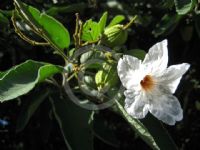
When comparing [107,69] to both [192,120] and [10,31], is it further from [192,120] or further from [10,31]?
[192,120]

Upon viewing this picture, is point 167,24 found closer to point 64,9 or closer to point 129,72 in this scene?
point 64,9

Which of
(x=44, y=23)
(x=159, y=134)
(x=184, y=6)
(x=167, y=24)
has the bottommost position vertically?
(x=159, y=134)

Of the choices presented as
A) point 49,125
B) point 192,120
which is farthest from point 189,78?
point 49,125

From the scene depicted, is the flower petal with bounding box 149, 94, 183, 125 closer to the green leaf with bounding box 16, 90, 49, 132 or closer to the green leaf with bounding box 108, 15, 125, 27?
the green leaf with bounding box 108, 15, 125, 27

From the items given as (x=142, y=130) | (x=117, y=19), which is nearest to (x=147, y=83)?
(x=142, y=130)

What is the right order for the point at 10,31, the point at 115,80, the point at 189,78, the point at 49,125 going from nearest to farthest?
the point at 115,80, the point at 10,31, the point at 49,125, the point at 189,78

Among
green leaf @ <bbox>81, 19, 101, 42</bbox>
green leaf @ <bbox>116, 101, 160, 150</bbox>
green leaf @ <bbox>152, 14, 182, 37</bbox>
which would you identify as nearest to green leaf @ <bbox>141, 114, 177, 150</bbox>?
green leaf @ <bbox>116, 101, 160, 150</bbox>
